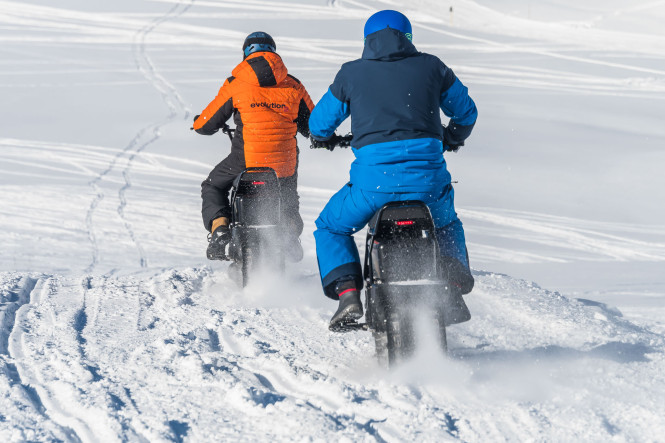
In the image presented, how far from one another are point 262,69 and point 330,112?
1.66m

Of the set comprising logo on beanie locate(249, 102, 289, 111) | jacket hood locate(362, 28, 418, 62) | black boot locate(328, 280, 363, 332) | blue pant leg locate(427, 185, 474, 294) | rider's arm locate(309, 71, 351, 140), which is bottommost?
black boot locate(328, 280, 363, 332)

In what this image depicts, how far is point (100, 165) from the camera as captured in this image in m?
11.1

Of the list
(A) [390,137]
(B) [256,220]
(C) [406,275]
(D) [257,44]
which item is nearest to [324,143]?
(A) [390,137]

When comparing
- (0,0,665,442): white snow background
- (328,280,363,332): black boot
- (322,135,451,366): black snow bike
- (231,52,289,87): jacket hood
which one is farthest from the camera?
(231,52,289,87): jacket hood

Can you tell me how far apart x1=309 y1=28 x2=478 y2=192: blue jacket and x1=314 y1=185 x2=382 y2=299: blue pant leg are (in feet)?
0.36

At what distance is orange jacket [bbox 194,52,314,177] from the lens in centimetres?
530

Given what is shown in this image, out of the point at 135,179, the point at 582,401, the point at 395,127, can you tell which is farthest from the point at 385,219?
the point at 135,179

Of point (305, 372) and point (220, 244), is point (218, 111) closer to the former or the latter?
point (220, 244)

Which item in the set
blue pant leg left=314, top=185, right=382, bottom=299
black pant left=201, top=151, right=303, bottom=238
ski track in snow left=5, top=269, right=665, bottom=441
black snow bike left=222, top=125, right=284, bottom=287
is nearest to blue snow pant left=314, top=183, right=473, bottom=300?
blue pant leg left=314, top=185, right=382, bottom=299

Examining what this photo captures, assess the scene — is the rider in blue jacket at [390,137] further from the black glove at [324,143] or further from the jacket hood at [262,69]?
the jacket hood at [262,69]

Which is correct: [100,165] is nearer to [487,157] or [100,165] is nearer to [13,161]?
[13,161]

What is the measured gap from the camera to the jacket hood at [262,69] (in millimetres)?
5262

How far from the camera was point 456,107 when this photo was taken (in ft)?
12.5

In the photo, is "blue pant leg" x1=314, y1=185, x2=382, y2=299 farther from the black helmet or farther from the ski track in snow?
the black helmet
